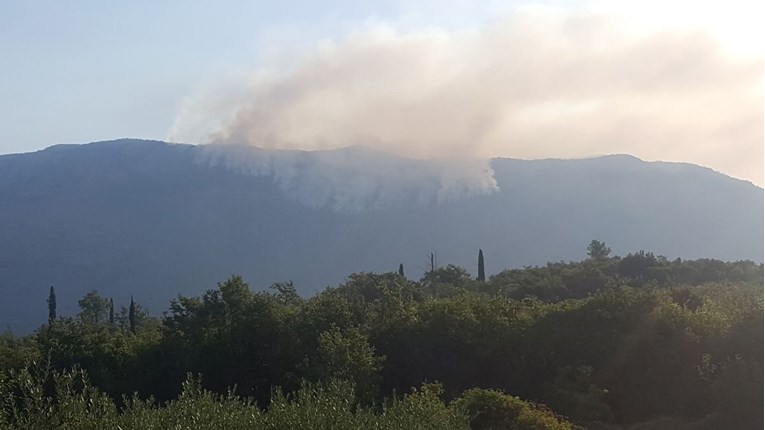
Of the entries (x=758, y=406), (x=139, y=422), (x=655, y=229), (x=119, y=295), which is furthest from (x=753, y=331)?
(x=655, y=229)

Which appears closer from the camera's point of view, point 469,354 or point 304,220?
point 469,354

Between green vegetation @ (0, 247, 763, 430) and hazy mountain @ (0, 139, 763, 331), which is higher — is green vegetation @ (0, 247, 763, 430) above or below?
below

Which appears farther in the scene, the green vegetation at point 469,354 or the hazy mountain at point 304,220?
the hazy mountain at point 304,220

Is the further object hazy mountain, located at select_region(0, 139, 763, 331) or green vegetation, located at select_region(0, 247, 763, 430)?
hazy mountain, located at select_region(0, 139, 763, 331)

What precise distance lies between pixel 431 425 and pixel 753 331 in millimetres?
15176

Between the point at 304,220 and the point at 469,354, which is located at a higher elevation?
the point at 304,220

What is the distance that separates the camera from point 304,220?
420 ft

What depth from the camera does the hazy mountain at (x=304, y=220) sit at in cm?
11656

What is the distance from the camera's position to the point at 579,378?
87.7 feet

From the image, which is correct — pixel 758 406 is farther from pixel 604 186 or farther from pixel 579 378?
pixel 604 186

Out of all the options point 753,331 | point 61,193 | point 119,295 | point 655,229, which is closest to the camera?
point 753,331

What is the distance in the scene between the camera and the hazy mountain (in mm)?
116562

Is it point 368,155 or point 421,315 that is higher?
point 368,155

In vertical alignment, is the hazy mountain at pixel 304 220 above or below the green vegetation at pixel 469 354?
above
